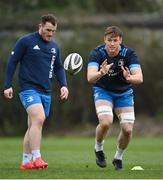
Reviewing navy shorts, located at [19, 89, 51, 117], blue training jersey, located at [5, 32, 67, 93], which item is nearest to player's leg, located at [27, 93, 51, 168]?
navy shorts, located at [19, 89, 51, 117]

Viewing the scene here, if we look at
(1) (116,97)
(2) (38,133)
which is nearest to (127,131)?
(1) (116,97)

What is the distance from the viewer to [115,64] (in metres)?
13.1

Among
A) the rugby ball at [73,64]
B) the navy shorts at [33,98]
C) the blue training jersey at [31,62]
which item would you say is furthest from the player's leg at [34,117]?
the rugby ball at [73,64]

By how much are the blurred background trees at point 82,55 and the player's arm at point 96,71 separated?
73.8 feet

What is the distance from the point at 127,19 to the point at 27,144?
101ft

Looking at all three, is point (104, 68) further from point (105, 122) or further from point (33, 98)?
point (33, 98)

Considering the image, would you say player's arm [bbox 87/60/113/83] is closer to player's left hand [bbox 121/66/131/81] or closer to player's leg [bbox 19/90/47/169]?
player's left hand [bbox 121/66/131/81]

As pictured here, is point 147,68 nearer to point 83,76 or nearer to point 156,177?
point 83,76

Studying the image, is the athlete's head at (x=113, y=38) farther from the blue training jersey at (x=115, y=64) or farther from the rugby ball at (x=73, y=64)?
the rugby ball at (x=73, y=64)

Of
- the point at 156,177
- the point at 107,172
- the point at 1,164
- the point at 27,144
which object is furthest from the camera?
the point at 1,164

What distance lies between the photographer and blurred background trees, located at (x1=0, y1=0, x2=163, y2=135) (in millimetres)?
37281

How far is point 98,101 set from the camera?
43.3ft

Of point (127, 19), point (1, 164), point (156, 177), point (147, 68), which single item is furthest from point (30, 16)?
point (156, 177)

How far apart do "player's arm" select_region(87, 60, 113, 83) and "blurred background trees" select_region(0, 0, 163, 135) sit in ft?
73.8
